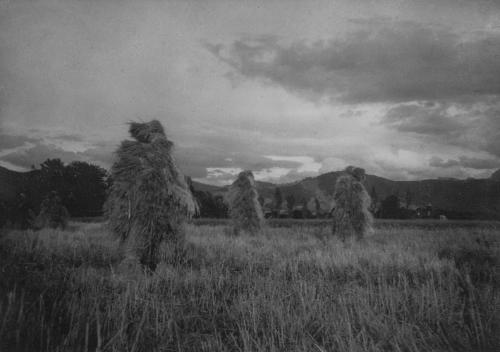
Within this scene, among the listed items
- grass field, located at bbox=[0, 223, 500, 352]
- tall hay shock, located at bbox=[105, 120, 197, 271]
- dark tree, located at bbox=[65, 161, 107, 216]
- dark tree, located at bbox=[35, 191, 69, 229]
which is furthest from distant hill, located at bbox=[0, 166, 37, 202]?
dark tree, located at bbox=[65, 161, 107, 216]

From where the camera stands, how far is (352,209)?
1205 cm

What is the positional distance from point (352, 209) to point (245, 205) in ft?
17.4

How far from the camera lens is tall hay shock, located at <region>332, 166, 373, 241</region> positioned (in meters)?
11.9

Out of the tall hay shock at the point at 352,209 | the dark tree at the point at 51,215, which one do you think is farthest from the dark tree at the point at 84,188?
the tall hay shock at the point at 352,209

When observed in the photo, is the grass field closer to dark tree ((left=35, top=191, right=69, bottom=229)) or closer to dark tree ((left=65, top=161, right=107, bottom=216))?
dark tree ((left=35, top=191, right=69, bottom=229))

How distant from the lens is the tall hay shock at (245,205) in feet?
48.1

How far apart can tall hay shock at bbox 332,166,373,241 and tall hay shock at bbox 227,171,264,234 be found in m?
4.04

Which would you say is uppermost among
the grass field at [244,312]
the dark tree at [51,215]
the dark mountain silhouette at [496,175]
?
the dark mountain silhouette at [496,175]

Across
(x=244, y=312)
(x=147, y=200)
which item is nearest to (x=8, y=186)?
(x=147, y=200)

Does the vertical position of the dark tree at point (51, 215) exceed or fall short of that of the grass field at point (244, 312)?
it exceeds it

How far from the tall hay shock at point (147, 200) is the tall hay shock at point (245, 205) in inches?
319

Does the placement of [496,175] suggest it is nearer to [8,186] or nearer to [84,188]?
[8,186]

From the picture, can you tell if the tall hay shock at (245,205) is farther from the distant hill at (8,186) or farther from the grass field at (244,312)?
the distant hill at (8,186)

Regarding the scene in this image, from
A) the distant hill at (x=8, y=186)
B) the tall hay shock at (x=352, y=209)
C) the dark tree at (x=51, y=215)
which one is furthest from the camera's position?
the dark tree at (x=51, y=215)
